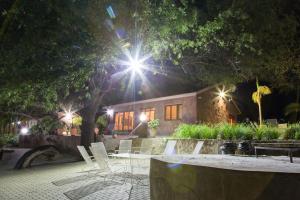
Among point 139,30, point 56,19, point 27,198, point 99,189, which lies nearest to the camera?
point 27,198

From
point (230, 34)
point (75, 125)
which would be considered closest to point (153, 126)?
point (230, 34)

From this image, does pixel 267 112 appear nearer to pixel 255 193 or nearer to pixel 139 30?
pixel 139 30

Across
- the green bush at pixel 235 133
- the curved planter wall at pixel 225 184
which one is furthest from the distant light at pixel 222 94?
the curved planter wall at pixel 225 184

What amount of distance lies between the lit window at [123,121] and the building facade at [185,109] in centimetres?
10

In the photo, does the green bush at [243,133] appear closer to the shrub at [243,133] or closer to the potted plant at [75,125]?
the shrub at [243,133]

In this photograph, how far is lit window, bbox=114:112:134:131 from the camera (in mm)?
28891

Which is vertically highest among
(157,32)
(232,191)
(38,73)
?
(157,32)

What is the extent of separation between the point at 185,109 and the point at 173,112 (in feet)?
4.72

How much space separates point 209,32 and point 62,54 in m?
5.26

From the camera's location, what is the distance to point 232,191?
3.77 metres

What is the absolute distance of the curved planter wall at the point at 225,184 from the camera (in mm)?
3508

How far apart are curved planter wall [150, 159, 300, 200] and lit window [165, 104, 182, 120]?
1885 cm

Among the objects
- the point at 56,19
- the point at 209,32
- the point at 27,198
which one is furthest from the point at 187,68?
the point at 27,198

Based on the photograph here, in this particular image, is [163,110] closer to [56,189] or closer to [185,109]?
[185,109]
